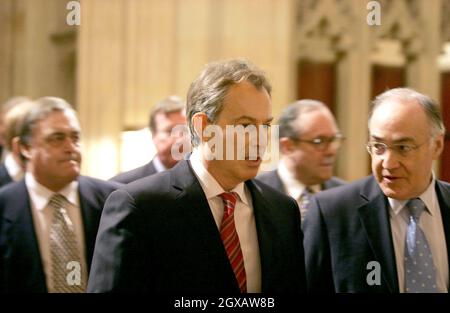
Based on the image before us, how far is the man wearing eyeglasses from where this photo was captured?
436 cm

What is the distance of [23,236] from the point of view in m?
3.17

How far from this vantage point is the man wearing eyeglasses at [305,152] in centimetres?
436

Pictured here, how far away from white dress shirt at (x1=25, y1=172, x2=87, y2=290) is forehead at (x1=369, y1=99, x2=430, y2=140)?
3.87 ft

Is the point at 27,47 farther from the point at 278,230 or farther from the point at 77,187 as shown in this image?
the point at 278,230

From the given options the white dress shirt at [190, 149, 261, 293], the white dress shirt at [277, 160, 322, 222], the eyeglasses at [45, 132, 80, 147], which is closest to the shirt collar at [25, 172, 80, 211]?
the eyeglasses at [45, 132, 80, 147]

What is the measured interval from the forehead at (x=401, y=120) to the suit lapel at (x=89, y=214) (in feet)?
3.65

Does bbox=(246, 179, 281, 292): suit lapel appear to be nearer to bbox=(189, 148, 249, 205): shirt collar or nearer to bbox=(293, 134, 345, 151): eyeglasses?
bbox=(189, 148, 249, 205): shirt collar

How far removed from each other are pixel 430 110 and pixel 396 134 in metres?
0.16

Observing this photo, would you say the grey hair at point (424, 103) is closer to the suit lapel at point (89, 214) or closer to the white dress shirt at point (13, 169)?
the suit lapel at point (89, 214)

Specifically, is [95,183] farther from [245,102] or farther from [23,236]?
[245,102]

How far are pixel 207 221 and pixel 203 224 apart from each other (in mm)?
16

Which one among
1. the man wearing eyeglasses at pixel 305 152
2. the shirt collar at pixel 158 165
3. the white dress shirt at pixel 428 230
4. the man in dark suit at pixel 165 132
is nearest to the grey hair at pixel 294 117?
the man wearing eyeglasses at pixel 305 152
